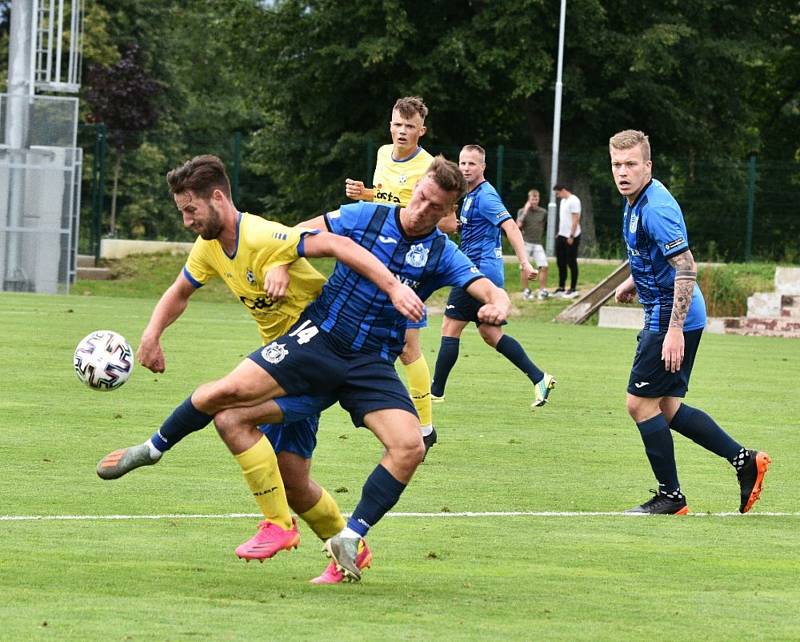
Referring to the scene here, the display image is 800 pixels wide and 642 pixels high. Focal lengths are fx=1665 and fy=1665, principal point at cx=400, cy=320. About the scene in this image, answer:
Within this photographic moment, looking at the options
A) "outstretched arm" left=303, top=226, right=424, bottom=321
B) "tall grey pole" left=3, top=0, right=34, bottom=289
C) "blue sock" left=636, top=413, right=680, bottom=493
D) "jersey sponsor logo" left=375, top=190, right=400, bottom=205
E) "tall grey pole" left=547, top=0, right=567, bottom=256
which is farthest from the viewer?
"tall grey pole" left=547, top=0, right=567, bottom=256

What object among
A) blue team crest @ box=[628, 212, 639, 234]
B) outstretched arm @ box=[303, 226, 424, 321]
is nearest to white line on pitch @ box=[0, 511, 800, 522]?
blue team crest @ box=[628, 212, 639, 234]

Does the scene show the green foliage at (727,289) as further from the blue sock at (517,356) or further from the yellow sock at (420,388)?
the yellow sock at (420,388)

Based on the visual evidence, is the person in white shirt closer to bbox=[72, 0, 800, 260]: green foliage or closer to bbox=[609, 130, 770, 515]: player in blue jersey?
bbox=[72, 0, 800, 260]: green foliage

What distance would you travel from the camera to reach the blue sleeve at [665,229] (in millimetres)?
8758

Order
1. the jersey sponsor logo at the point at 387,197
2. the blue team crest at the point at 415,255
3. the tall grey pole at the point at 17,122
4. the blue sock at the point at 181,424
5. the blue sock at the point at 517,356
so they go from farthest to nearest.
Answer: the tall grey pole at the point at 17,122, the blue sock at the point at 517,356, the jersey sponsor logo at the point at 387,197, the blue team crest at the point at 415,255, the blue sock at the point at 181,424

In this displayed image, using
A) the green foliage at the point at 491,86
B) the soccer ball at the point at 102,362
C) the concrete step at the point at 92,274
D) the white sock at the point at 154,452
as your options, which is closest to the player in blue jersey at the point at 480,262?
the soccer ball at the point at 102,362

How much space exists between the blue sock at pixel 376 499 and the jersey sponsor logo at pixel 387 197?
5.25 meters

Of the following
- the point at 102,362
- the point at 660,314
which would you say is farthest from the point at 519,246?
the point at 102,362

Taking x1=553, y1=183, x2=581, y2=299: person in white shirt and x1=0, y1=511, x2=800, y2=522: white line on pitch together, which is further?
x1=553, y1=183, x2=581, y2=299: person in white shirt

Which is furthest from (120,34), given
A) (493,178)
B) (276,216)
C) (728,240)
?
(728,240)

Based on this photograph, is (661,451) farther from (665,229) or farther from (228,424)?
(228,424)

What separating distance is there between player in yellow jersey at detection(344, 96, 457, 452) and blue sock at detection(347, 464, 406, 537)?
3.56 m

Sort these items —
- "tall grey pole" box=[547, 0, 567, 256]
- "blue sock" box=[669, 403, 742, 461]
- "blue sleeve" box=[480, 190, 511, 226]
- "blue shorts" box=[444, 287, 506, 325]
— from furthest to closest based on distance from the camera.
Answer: "tall grey pole" box=[547, 0, 567, 256] → "blue sleeve" box=[480, 190, 511, 226] → "blue shorts" box=[444, 287, 506, 325] → "blue sock" box=[669, 403, 742, 461]

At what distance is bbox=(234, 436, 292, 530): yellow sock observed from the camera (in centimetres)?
677
